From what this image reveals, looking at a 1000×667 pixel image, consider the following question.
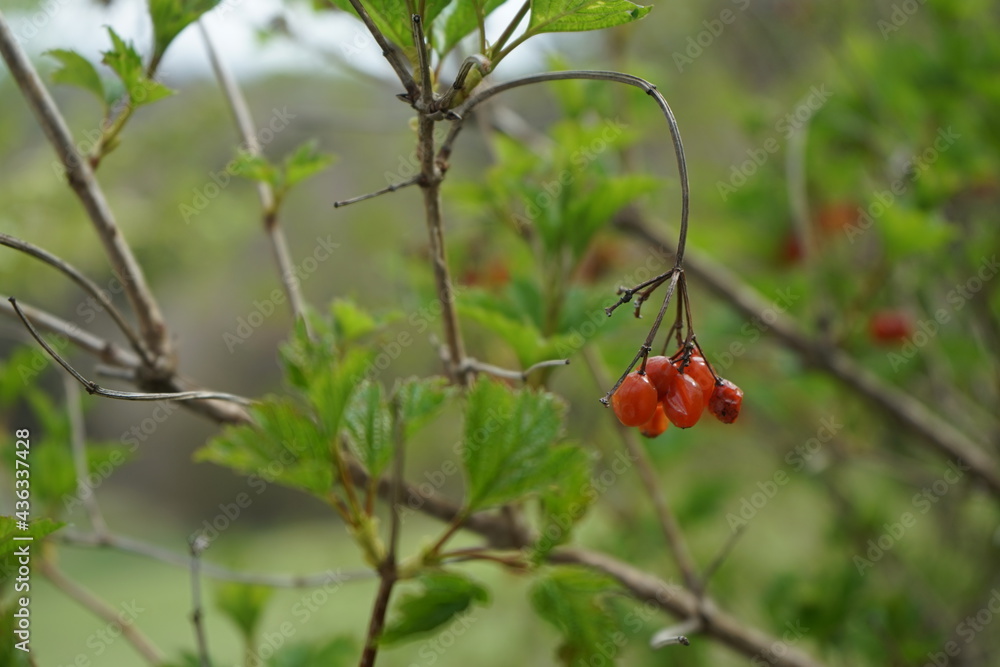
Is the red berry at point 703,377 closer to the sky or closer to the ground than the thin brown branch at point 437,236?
closer to the ground

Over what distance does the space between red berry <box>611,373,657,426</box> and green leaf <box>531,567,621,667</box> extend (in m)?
0.13

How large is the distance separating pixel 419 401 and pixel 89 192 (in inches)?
9.2

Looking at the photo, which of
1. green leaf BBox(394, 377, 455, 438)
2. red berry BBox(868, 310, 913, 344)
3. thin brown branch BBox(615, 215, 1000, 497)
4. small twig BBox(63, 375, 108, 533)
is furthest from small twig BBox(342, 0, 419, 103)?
red berry BBox(868, 310, 913, 344)

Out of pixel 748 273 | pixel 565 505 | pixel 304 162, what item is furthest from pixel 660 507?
pixel 748 273

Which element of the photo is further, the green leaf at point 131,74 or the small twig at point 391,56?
the green leaf at point 131,74

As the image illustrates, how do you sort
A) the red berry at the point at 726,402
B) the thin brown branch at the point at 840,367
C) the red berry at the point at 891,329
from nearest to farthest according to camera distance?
the red berry at the point at 726,402
the thin brown branch at the point at 840,367
the red berry at the point at 891,329

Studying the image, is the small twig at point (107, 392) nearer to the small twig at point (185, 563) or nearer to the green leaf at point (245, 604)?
the small twig at point (185, 563)

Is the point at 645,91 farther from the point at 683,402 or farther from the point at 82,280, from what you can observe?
the point at 82,280

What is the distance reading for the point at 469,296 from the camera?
1.77ft

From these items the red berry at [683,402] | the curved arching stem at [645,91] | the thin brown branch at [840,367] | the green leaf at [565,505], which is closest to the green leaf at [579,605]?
the green leaf at [565,505]

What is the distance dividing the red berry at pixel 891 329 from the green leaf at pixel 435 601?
→ 0.82 meters

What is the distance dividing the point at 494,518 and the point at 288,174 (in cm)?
28

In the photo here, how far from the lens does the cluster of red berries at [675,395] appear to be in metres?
0.40

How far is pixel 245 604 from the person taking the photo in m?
0.68
